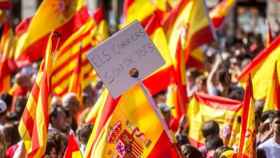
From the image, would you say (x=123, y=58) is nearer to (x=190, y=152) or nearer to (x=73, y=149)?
(x=73, y=149)

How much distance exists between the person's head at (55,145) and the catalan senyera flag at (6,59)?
442 cm

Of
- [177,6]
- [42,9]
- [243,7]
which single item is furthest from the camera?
[243,7]

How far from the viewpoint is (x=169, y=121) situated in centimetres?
1141

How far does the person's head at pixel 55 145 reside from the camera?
358 inches

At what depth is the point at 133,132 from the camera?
8.30 metres

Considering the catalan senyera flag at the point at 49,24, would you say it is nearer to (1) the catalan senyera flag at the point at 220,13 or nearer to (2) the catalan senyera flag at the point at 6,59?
(2) the catalan senyera flag at the point at 6,59

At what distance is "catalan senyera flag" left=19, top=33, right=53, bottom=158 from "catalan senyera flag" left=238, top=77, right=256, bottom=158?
152 cm

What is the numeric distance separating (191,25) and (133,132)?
5893mm

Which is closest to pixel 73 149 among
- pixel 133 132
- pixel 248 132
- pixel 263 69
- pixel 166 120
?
pixel 133 132

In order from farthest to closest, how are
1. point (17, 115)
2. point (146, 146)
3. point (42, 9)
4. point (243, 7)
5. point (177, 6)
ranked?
1. point (243, 7)
2. point (177, 6)
3. point (42, 9)
4. point (17, 115)
5. point (146, 146)

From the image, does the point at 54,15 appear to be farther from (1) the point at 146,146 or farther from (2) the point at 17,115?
(1) the point at 146,146

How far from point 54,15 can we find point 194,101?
1767 mm

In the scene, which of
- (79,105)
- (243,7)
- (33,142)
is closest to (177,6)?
(79,105)

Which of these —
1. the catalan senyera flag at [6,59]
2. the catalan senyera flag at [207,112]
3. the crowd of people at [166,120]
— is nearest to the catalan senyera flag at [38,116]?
the crowd of people at [166,120]
